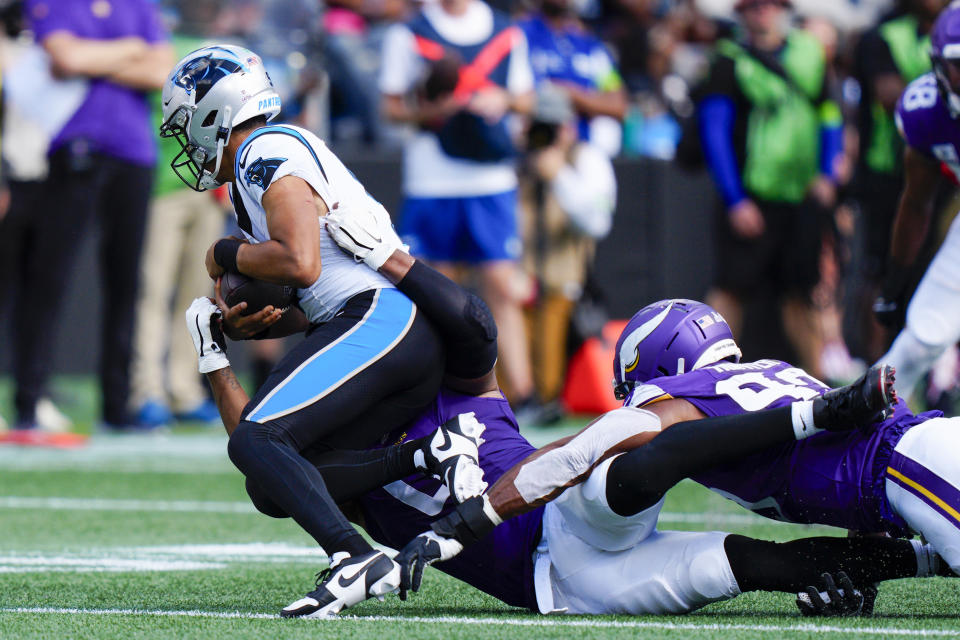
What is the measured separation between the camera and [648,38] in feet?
48.0

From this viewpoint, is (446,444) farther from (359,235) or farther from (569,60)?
(569,60)

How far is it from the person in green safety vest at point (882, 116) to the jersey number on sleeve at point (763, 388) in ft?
18.7

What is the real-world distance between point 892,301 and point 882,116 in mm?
3961

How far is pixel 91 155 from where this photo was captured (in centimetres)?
891

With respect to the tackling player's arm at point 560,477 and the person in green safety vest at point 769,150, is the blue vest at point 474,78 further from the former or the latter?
the tackling player's arm at point 560,477

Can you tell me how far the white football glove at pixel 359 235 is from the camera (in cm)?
437

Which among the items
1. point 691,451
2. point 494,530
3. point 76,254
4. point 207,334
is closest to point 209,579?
point 207,334

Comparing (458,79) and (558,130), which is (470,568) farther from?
(558,130)

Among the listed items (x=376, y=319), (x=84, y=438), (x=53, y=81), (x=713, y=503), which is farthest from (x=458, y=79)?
(x=376, y=319)

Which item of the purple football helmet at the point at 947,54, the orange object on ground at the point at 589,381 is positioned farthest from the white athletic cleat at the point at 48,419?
the purple football helmet at the point at 947,54

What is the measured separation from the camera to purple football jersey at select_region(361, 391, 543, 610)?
414cm

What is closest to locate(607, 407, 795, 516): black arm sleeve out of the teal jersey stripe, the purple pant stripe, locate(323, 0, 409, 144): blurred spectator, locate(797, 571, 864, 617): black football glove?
the purple pant stripe

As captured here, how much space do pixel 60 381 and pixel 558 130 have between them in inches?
210

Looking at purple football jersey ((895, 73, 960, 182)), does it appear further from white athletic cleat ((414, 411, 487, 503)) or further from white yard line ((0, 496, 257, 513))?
white yard line ((0, 496, 257, 513))
